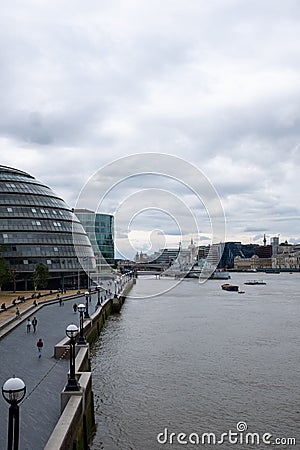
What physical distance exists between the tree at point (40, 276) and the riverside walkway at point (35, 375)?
2374cm

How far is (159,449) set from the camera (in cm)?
1480

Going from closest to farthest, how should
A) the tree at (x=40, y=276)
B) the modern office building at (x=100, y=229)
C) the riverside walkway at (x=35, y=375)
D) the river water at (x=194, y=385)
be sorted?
the riverside walkway at (x=35, y=375)
the river water at (x=194, y=385)
the tree at (x=40, y=276)
the modern office building at (x=100, y=229)

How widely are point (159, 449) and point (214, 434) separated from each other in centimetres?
213

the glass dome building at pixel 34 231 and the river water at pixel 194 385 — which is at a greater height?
the glass dome building at pixel 34 231

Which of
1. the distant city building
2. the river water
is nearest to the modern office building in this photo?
the distant city building

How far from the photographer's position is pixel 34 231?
6369 centimetres

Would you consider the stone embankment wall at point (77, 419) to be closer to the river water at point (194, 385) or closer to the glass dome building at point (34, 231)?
the river water at point (194, 385)

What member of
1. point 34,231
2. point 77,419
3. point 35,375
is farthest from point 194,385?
point 34,231

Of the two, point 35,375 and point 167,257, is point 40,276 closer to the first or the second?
point 35,375

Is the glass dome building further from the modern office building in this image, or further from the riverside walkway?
the modern office building

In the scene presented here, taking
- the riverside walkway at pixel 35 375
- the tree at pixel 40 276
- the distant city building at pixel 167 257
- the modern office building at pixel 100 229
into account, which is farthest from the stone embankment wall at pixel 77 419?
the distant city building at pixel 167 257

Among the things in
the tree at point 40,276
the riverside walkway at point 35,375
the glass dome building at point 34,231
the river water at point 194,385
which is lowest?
the river water at point 194,385

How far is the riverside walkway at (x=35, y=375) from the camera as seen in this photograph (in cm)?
1242

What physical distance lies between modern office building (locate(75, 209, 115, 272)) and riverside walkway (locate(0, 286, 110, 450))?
8212 centimetres
